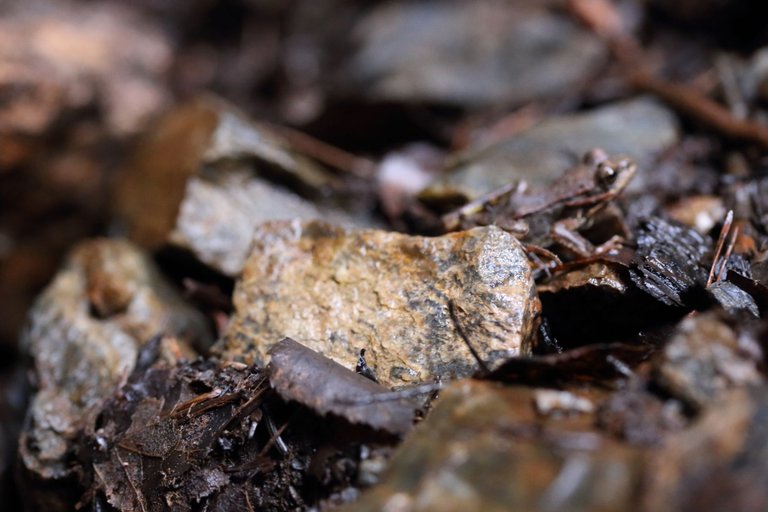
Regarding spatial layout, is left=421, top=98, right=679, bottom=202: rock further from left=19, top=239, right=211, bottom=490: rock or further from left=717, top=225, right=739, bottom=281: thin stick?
left=19, top=239, right=211, bottom=490: rock

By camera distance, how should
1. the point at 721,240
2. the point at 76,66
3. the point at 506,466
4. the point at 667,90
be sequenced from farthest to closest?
the point at 76,66, the point at 667,90, the point at 721,240, the point at 506,466

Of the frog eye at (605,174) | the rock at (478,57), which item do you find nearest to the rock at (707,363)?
the frog eye at (605,174)

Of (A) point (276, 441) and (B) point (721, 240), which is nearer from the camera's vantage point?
(A) point (276, 441)

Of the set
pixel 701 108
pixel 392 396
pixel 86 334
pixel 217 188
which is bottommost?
pixel 86 334

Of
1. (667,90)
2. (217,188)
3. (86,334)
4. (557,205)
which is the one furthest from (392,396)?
(667,90)

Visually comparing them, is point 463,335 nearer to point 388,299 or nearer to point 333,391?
point 388,299

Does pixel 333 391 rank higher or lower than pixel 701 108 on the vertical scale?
lower

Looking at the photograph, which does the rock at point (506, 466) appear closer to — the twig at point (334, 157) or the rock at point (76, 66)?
the twig at point (334, 157)
